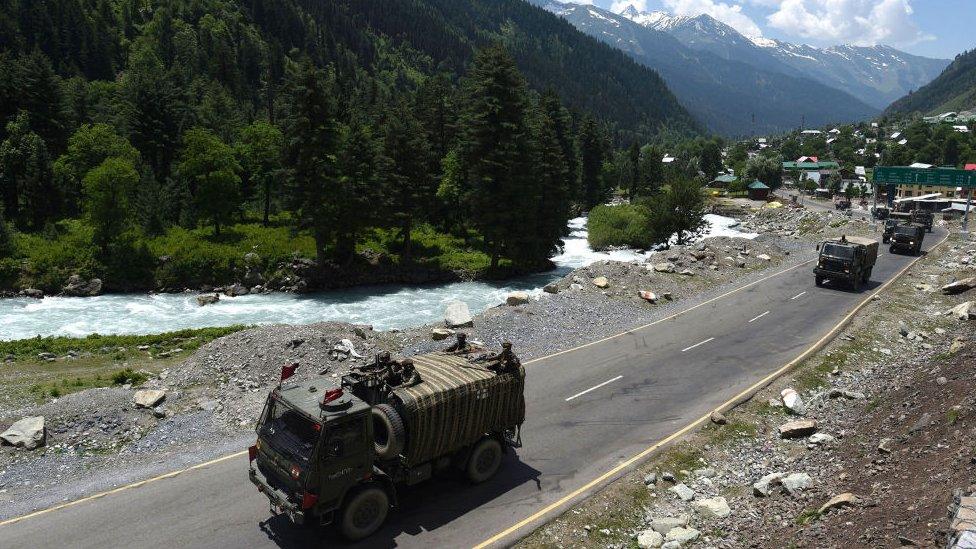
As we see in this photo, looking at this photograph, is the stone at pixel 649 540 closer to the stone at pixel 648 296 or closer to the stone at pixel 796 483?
the stone at pixel 796 483

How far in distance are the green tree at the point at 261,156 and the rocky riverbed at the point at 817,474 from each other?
5029 cm

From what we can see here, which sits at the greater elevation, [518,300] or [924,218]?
[924,218]

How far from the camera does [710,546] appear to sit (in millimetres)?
11547

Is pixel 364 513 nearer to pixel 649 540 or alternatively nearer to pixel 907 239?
pixel 649 540

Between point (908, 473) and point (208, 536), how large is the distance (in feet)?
47.7

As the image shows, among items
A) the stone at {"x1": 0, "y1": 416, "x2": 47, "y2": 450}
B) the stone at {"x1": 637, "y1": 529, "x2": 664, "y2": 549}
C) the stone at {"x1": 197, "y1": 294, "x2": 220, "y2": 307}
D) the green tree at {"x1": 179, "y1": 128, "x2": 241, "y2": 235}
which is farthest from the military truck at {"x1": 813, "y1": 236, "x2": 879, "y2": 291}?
the green tree at {"x1": 179, "y1": 128, "x2": 241, "y2": 235}

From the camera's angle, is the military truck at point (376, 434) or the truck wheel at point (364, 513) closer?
the military truck at point (376, 434)

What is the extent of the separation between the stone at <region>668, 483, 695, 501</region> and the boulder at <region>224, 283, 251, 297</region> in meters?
36.1

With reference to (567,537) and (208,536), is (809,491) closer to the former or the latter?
(567,537)

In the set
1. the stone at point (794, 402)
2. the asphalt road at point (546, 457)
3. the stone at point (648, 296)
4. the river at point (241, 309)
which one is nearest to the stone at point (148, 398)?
the asphalt road at point (546, 457)

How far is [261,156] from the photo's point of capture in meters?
58.5

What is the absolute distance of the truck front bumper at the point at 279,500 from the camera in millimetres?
10320

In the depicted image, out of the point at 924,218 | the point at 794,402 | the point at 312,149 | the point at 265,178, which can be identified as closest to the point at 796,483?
the point at 794,402

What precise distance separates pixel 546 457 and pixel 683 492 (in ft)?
11.4
